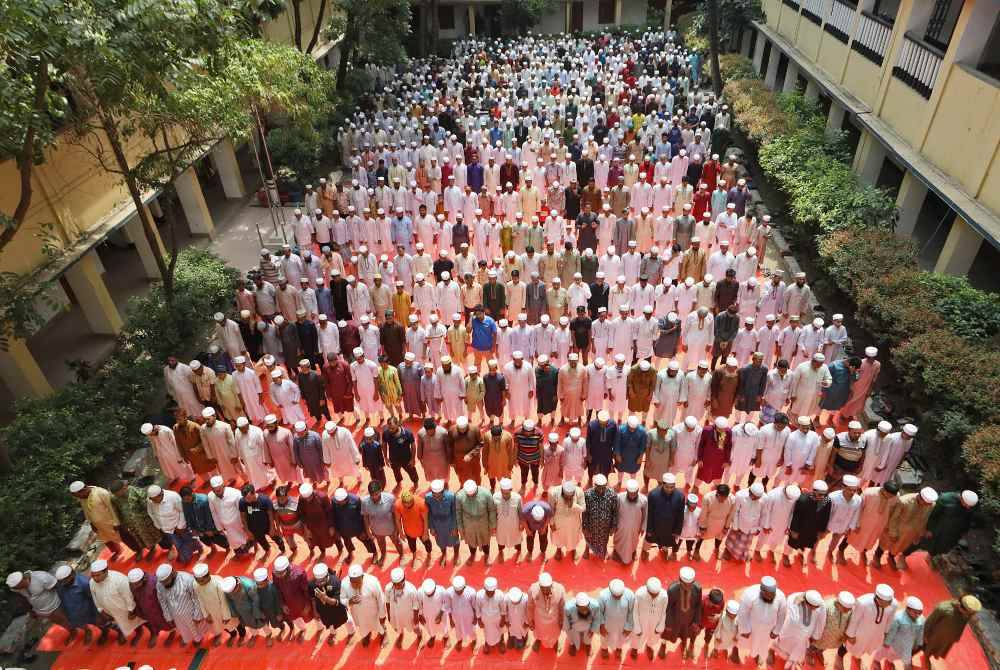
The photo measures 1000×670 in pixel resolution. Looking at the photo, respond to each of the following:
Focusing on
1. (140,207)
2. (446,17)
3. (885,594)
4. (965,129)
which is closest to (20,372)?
(140,207)

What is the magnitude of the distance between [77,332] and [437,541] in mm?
8497

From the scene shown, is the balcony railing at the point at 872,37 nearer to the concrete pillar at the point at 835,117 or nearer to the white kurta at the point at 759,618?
the concrete pillar at the point at 835,117

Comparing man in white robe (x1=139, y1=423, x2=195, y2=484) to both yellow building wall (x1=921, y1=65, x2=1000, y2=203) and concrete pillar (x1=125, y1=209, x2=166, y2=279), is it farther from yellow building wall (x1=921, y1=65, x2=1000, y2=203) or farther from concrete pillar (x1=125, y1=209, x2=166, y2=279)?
yellow building wall (x1=921, y1=65, x2=1000, y2=203)

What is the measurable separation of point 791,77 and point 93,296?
59.0ft

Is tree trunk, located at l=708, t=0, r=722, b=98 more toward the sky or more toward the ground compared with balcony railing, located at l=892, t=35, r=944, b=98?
more toward the ground

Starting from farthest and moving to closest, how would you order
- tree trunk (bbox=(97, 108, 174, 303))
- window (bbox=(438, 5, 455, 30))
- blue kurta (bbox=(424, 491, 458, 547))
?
window (bbox=(438, 5, 455, 30)) → tree trunk (bbox=(97, 108, 174, 303)) → blue kurta (bbox=(424, 491, 458, 547))

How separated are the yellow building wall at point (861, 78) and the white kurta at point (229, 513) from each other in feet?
44.0

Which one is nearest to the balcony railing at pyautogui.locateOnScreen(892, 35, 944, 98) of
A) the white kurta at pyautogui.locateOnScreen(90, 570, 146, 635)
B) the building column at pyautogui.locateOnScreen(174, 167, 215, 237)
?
the white kurta at pyautogui.locateOnScreen(90, 570, 146, 635)

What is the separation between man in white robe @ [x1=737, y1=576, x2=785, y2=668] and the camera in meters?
5.29

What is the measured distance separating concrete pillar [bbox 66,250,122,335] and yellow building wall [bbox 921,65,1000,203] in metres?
13.5

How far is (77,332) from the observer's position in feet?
37.3

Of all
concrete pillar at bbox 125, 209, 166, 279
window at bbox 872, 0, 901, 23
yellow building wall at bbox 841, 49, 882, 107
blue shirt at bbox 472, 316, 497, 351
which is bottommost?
concrete pillar at bbox 125, 209, 166, 279

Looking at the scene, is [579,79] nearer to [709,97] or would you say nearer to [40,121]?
[709,97]

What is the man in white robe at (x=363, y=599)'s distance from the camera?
5.70 meters
